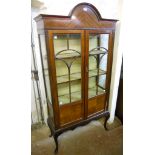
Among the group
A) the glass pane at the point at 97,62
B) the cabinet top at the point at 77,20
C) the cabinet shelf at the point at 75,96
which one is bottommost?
the cabinet shelf at the point at 75,96

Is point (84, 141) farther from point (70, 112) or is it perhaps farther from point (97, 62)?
point (97, 62)

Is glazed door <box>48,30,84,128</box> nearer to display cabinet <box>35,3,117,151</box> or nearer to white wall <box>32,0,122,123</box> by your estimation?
display cabinet <box>35,3,117,151</box>

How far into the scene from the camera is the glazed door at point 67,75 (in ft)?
4.87

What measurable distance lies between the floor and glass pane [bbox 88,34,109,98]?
27.1 inches

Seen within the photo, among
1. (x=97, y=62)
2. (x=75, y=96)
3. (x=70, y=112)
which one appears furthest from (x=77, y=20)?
(x=70, y=112)

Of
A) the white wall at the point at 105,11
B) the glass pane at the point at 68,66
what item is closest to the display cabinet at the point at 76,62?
the glass pane at the point at 68,66

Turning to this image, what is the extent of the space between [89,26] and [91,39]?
0.20 metres

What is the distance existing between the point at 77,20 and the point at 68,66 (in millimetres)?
536

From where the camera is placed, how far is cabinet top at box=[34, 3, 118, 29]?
1.28 m

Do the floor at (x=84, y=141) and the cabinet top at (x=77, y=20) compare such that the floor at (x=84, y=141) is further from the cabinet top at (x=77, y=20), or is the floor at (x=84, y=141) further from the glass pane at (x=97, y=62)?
the cabinet top at (x=77, y=20)

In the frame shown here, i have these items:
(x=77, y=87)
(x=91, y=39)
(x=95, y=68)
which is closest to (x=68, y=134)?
(x=77, y=87)

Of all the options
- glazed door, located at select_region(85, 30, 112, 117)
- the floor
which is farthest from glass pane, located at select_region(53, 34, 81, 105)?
the floor
